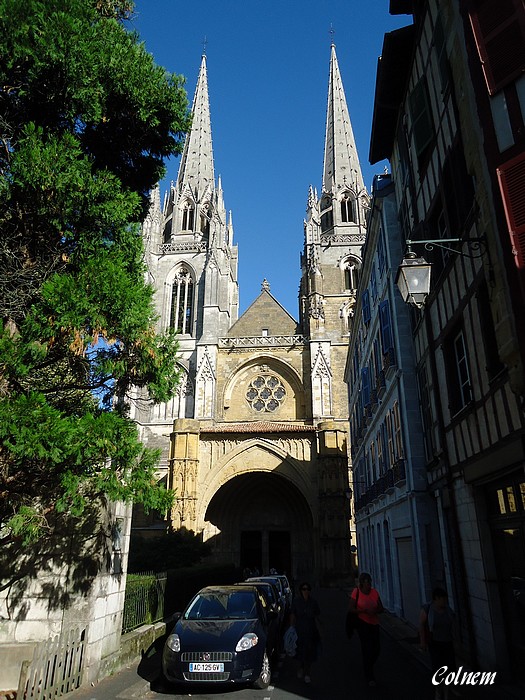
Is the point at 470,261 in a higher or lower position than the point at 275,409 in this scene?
lower

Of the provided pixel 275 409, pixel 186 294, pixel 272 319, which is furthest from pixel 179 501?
pixel 186 294

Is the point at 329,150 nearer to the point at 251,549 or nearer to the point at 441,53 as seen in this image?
the point at 251,549

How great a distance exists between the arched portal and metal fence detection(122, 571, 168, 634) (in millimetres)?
15477

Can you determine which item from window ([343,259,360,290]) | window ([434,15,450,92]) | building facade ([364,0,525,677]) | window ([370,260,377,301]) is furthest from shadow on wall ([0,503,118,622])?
window ([343,259,360,290])

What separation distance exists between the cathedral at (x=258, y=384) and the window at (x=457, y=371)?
11.6 m

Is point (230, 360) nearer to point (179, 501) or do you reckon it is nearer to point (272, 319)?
point (272, 319)

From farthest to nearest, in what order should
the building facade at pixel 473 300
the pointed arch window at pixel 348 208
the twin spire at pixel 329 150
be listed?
1. the twin spire at pixel 329 150
2. the pointed arch window at pixel 348 208
3. the building facade at pixel 473 300

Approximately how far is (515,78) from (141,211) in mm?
5600

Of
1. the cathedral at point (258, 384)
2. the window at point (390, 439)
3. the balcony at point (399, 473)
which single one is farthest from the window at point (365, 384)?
the cathedral at point (258, 384)

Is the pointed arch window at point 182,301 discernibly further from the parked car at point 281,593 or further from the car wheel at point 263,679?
the car wheel at point 263,679

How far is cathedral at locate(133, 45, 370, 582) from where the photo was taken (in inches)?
886

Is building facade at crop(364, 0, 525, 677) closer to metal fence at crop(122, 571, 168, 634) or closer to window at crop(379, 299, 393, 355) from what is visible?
window at crop(379, 299, 393, 355)

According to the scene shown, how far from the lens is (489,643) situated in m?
5.95

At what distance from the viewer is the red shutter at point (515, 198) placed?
486 cm
